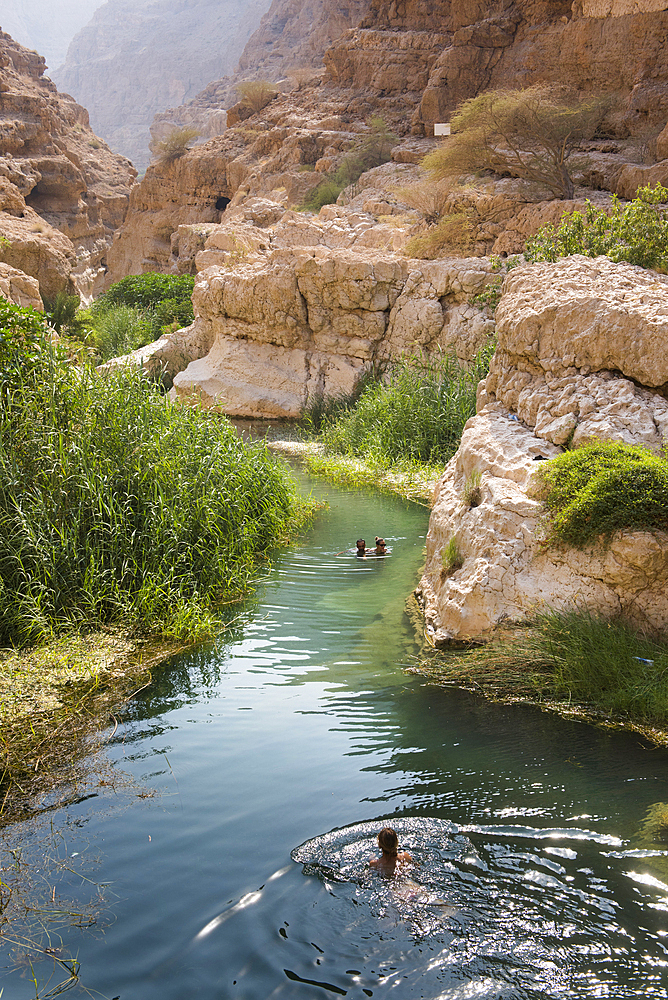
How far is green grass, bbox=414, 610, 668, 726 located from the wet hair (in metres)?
1.62

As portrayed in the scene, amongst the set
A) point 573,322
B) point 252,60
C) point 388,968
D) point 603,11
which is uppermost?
point 252,60

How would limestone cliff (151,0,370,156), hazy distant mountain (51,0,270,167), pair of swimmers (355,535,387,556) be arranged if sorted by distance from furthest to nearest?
hazy distant mountain (51,0,270,167), limestone cliff (151,0,370,156), pair of swimmers (355,535,387,556)

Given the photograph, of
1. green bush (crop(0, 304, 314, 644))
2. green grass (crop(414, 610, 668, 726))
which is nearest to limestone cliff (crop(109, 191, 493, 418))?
green bush (crop(0, 304, 314, 644))

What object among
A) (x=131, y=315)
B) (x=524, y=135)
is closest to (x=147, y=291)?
(x=131, y=315)

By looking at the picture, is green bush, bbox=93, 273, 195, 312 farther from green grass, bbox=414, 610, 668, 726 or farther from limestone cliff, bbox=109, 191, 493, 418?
green grass, bbox=414, 610, 668, 726

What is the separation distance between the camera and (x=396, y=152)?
76.4ft

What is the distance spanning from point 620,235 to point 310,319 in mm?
7219

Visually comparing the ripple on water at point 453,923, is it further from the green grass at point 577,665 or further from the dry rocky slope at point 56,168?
the dry rocky slope at point 56,168

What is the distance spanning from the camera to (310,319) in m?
14.1

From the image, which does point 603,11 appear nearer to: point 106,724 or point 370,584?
point 370,584

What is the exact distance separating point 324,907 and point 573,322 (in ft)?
15.1

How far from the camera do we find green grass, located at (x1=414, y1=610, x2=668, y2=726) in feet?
12.8

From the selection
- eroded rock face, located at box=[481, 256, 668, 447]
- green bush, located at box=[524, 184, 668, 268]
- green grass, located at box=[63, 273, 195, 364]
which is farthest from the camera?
green grass, located at box=[63, 273, 195, 364]

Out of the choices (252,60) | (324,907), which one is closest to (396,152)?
(324,907)
